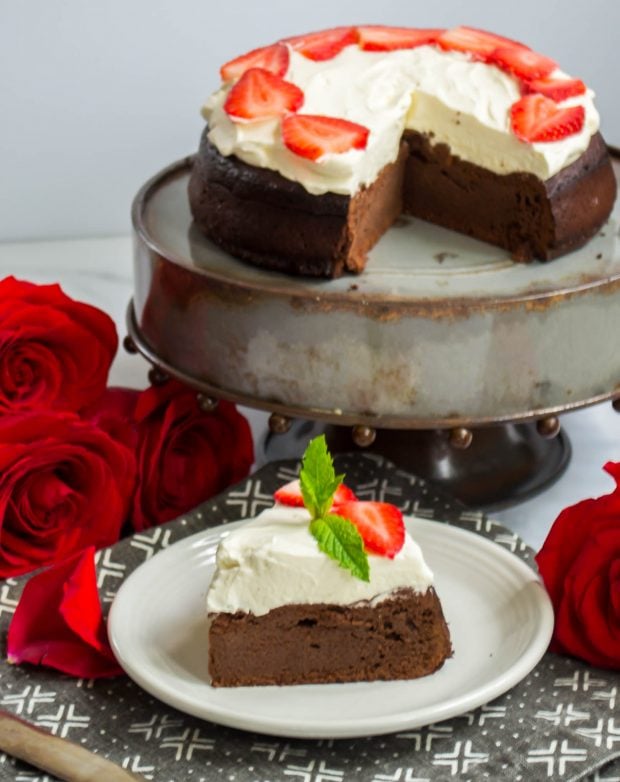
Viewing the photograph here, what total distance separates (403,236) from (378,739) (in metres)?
0.98

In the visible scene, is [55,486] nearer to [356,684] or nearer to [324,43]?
[356,684]

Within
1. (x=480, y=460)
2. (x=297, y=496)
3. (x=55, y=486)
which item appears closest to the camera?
(x=297, y=496)

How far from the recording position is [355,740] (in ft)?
5.46

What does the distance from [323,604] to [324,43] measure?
1147 mm

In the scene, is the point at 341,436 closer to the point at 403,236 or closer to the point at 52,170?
the point at 403,236

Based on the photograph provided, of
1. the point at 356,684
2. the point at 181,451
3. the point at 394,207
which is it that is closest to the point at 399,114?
the point at 394,207

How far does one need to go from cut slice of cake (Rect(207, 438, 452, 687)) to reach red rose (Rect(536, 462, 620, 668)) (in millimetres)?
172

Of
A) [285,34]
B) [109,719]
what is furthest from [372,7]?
[109,719]

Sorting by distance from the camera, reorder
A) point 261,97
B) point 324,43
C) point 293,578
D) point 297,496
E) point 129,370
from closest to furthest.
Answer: point 293,578 < point 297,496 < point 261,97 < point 324,43 < point 129,370

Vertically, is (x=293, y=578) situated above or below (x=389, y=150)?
below

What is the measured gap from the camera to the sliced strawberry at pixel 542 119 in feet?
7.37

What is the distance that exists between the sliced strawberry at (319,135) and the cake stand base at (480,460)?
50cm

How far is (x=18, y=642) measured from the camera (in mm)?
1812

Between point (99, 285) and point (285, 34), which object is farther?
point (285, 34)
